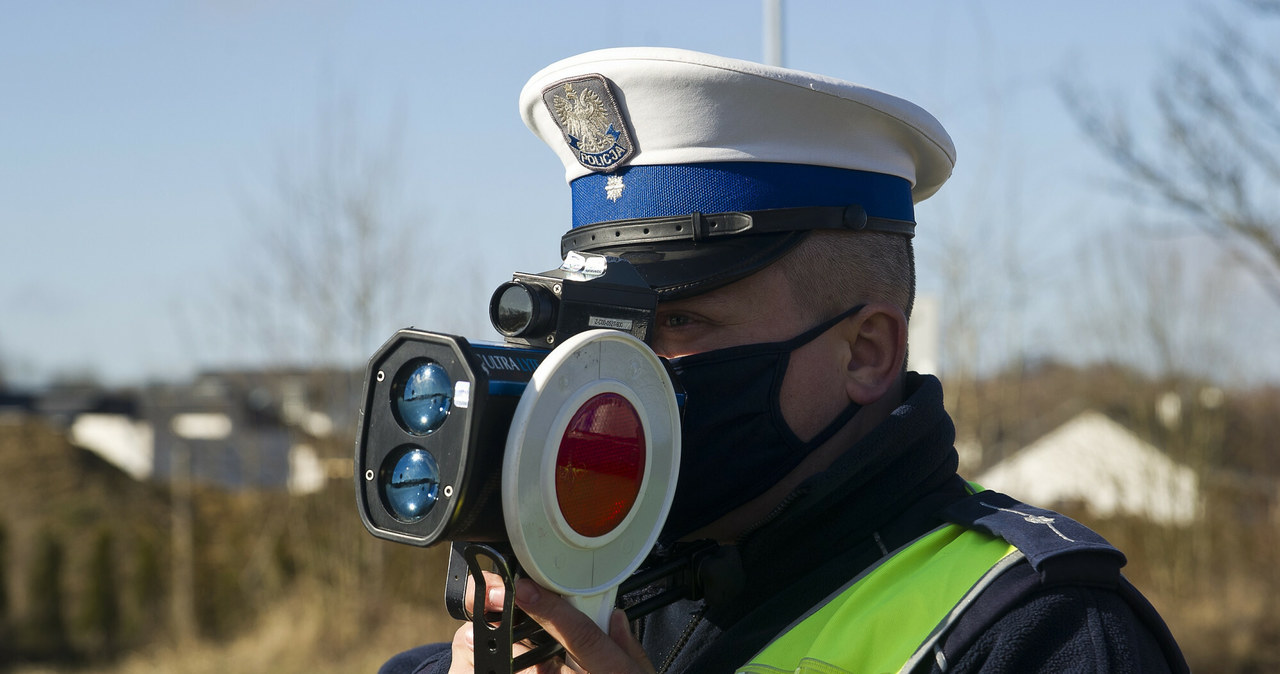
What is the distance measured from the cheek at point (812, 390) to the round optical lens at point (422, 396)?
27.0 inches

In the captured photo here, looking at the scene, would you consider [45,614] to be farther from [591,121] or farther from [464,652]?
[464,652]

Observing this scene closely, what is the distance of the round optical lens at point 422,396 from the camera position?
4.13ft

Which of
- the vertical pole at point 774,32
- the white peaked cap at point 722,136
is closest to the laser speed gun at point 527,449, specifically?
the white peaked cap at point 722,136

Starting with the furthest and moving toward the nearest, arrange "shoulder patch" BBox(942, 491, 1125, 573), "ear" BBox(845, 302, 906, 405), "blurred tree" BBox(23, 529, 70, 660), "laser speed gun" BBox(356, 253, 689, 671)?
"blurred tree" BBox(23, 529, 70, 660) < "ear" BBox(845, 302, 906, 405) < "shoulder patch" BBox(942, 491, 1125, 573) < "laser speed gun" BBox(356, 253, 689, 671)

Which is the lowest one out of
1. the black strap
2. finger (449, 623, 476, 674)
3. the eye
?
finger (449, 623, 476, 674)

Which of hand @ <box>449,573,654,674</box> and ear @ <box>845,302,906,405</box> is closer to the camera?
hand @ <box>449,573,654,674</box>

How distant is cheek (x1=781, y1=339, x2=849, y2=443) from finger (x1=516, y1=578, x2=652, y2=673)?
0.57 m

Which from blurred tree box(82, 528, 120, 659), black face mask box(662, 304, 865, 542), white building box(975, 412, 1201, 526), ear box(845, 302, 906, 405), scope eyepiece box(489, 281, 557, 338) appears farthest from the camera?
blurred tree box(82, 528, 120, 659)

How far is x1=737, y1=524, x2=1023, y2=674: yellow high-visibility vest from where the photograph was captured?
147 centimetres

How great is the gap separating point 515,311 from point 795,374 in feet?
1.84

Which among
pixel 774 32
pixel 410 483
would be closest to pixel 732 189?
pixel 410 483

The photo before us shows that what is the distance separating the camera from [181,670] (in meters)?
11.8

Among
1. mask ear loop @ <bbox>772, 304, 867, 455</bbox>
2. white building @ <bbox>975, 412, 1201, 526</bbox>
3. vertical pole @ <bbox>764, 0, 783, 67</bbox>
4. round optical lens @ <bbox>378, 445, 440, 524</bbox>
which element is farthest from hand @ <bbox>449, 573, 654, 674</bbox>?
white building @ <bbox>975, 412, 1201, 526</bbox>

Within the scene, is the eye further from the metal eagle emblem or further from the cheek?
the metal eagle emblem
